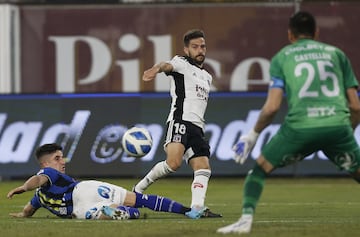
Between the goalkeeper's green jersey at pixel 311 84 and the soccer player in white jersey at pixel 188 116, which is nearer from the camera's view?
the goalkeeper's green jersey at pixel 311 84

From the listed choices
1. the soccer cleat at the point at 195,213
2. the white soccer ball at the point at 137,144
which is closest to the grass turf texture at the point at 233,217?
the soccer cleat at the point at 195,213

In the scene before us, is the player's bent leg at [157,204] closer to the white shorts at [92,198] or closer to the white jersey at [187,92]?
the white shorts at [92,198]

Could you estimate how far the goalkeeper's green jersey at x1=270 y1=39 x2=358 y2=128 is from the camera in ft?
33.3

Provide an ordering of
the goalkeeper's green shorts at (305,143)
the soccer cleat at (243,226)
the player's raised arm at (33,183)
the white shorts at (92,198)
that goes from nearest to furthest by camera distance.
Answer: the goalkeeper's green shorts at (305,143), the soccer cleat at (243,226), the player's raised arm at (33,183), the white shorts at (92,198)

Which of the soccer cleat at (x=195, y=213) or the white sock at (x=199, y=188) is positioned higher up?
the white sock at (x=199, y=188)

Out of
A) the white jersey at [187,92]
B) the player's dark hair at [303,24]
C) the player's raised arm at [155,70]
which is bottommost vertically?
the white jersey at [187,92]

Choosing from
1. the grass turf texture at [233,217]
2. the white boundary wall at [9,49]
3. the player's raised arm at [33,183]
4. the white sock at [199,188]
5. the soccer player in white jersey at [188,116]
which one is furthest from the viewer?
the white boundary wall at [9,49]

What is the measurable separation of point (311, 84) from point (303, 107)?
8.5 inches

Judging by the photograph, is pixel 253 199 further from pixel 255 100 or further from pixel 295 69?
pixel 255 100

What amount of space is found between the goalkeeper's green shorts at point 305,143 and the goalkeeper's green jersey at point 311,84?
Answer: 61 mm

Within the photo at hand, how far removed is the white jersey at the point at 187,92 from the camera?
1320 centimetres

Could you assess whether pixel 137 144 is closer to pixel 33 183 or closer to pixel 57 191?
pixel 57 191

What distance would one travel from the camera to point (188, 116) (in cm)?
1320

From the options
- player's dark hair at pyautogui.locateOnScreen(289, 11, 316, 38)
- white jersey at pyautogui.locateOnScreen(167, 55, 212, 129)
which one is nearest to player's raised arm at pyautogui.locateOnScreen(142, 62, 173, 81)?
white jersey at pyautogui.locateOnScreen(167, 55, 212, 129)
